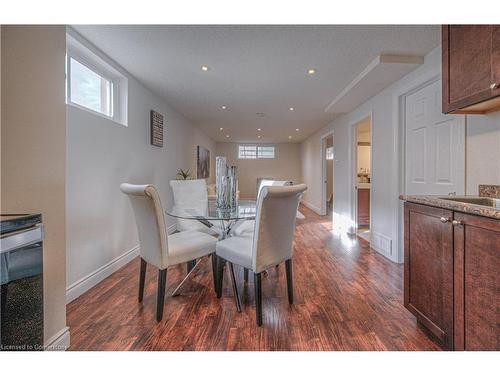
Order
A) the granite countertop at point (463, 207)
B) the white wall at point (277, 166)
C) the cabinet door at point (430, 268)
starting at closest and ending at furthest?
the granite countertop at point (463, 207) → the cabinet door at point (430, 268) → the white wall at point (277, 166)

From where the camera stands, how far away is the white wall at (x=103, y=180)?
2133 millimetres

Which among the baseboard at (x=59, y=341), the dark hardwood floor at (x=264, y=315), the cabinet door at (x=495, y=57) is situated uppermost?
the cabinet door at (x=495, y=57)

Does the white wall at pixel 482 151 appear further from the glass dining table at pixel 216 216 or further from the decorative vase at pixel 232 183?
the decorative vase at pixel 232 183

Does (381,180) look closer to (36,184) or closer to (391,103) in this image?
(391,103)

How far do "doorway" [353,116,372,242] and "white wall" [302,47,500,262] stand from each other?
0.41 feet

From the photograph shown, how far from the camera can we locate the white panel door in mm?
2119

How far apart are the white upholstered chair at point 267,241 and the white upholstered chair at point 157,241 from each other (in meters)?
0.25

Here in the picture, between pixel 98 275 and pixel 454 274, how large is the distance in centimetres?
286

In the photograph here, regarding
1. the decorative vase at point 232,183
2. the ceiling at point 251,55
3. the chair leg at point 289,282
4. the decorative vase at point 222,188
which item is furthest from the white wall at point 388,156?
the decorative vase at point 222,188

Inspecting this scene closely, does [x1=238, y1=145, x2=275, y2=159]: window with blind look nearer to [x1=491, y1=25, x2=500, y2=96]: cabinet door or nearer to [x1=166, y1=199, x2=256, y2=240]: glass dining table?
[x1=166, y1=199, x2=256, y2=240]: glass dining table

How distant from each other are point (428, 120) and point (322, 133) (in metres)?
4.08

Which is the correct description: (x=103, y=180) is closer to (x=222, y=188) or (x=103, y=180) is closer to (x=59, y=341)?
(x=222, y=188)

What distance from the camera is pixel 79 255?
2.20 meters

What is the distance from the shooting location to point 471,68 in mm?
1439
